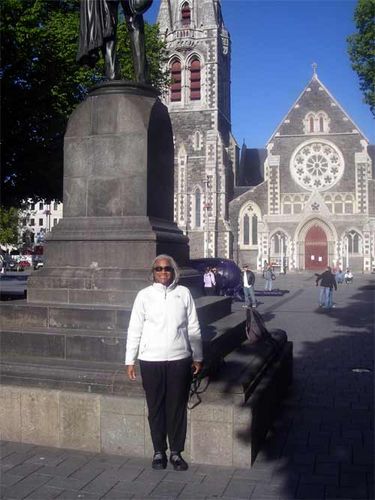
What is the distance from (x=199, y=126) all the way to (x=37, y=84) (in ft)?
106

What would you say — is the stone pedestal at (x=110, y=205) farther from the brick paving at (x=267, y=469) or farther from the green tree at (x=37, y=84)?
the green tree at (x=37, y=84)

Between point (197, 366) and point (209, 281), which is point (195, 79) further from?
point (197, 366)

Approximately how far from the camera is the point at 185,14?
4981cm

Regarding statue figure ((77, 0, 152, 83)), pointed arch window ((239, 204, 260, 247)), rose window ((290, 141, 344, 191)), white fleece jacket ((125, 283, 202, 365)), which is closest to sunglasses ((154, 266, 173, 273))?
white fleece jacket ((125, 283, 202, 365))

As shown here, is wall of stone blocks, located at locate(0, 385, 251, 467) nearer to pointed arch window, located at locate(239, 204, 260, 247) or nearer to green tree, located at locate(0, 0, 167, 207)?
green tree, located at locate(0, 0, 167, 207)

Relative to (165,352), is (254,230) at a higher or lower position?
higher

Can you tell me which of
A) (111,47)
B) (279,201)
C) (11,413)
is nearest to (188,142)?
(279,201)

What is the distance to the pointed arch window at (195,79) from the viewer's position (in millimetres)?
47562

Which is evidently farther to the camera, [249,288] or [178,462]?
[249,288]

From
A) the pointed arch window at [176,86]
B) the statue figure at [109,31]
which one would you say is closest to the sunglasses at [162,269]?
the statue figure at [109,31]

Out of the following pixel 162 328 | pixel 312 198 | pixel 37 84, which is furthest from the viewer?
pixel 312 198

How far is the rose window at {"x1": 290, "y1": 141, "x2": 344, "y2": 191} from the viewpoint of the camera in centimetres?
4559

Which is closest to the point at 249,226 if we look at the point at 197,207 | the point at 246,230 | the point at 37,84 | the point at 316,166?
the point at 246,230

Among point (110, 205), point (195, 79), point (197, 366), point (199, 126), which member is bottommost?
point (197, 366)
